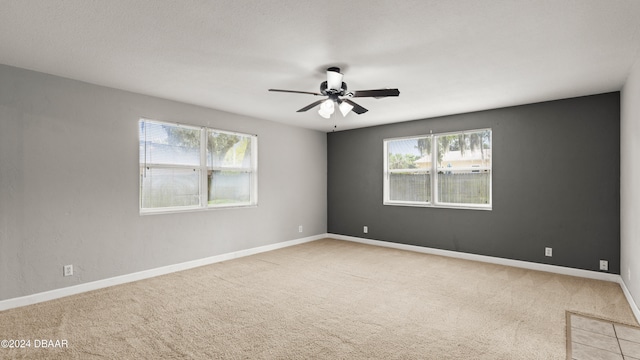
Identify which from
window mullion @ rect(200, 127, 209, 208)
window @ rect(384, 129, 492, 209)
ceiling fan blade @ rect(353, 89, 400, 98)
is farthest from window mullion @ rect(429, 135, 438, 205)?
window mullion @ rect(200, 127, 209, 208)

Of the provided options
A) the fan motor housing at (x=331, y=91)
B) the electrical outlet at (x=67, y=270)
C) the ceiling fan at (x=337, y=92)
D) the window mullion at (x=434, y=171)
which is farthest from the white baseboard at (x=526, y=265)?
the electrical outlet at (x=67, y=270)

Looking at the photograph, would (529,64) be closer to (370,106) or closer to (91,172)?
(370,106)

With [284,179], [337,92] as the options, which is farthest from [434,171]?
[337,92]

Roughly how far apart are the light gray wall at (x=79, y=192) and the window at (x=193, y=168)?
143 mm

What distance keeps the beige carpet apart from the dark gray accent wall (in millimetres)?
510

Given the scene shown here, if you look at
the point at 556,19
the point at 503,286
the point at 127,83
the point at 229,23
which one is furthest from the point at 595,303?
the point at 127,83

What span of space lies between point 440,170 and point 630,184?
2.56 meters

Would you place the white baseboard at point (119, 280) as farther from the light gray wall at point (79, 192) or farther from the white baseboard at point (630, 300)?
the white baseboard at point (630, 300)

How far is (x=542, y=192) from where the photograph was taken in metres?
4.57

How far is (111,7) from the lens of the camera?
7.02ft

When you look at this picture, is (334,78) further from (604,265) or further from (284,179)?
(604,265)

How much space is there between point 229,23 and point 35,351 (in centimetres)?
289

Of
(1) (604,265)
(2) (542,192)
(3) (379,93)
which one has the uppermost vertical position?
(3) (379,93)

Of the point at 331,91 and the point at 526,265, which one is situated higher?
the point at 331,91
